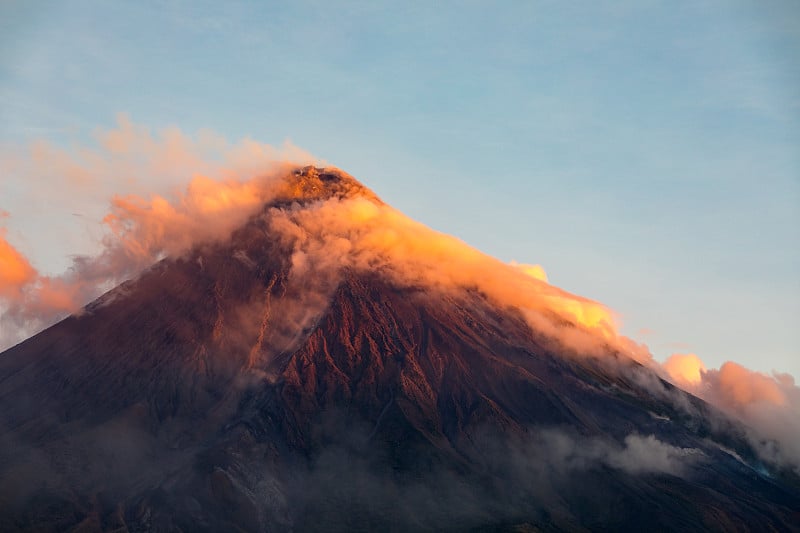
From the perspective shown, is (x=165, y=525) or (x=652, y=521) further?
(x=652, y=521)

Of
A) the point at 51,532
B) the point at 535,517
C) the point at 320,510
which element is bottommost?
the point at 51,532

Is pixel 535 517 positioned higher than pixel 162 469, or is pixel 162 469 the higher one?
pixel 535 517

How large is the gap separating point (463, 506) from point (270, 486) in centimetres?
3758

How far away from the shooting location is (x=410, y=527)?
7589 inches

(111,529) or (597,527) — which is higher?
(597,527)

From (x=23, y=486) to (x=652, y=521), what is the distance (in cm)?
11841

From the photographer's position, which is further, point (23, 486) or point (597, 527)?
point (597, 527)

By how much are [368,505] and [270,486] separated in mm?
19206

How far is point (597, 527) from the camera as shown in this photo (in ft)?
655

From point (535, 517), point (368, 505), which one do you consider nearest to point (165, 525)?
point (368, 505)

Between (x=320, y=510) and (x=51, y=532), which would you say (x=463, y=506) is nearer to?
(x=320, y=510)

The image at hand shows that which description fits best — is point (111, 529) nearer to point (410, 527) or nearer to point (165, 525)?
point (165, 525)

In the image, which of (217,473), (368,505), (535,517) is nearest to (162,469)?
(217,473)

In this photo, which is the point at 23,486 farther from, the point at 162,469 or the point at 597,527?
the point at 597,527
